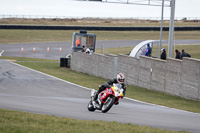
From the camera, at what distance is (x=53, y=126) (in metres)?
9.77

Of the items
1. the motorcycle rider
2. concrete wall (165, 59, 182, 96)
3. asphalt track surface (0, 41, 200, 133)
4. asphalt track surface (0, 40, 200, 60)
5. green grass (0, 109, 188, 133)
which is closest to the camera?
green grass (0, 109, 188, 133)

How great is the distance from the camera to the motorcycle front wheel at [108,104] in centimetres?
1259

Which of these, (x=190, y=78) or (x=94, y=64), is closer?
(x=190, y=78)

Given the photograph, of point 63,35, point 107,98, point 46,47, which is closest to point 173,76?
point 107,98

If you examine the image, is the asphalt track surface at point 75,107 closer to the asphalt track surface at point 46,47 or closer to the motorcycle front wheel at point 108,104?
the motorcycle front wheel at point 108,104

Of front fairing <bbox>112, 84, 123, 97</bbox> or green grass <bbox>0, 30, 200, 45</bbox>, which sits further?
green grass <bbox>0, 30, 200, 45</bbox>

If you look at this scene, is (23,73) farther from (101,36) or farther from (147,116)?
(101,36)

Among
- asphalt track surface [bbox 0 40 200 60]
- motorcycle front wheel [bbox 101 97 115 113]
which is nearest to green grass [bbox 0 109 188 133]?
motorcycle front wheel [bbox 101 97 115 113]

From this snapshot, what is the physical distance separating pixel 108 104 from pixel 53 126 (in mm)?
3300

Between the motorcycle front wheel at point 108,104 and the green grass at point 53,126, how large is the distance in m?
2.06

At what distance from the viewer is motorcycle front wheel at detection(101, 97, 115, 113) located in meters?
12.6

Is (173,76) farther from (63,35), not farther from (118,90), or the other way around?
(63,35)

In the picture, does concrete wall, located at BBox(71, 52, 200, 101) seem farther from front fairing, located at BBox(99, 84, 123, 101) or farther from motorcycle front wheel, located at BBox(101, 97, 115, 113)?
front fairing, located at BBox(99, 84, 123, 101)

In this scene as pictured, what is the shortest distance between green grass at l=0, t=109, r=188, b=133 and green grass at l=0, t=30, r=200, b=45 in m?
56.9
